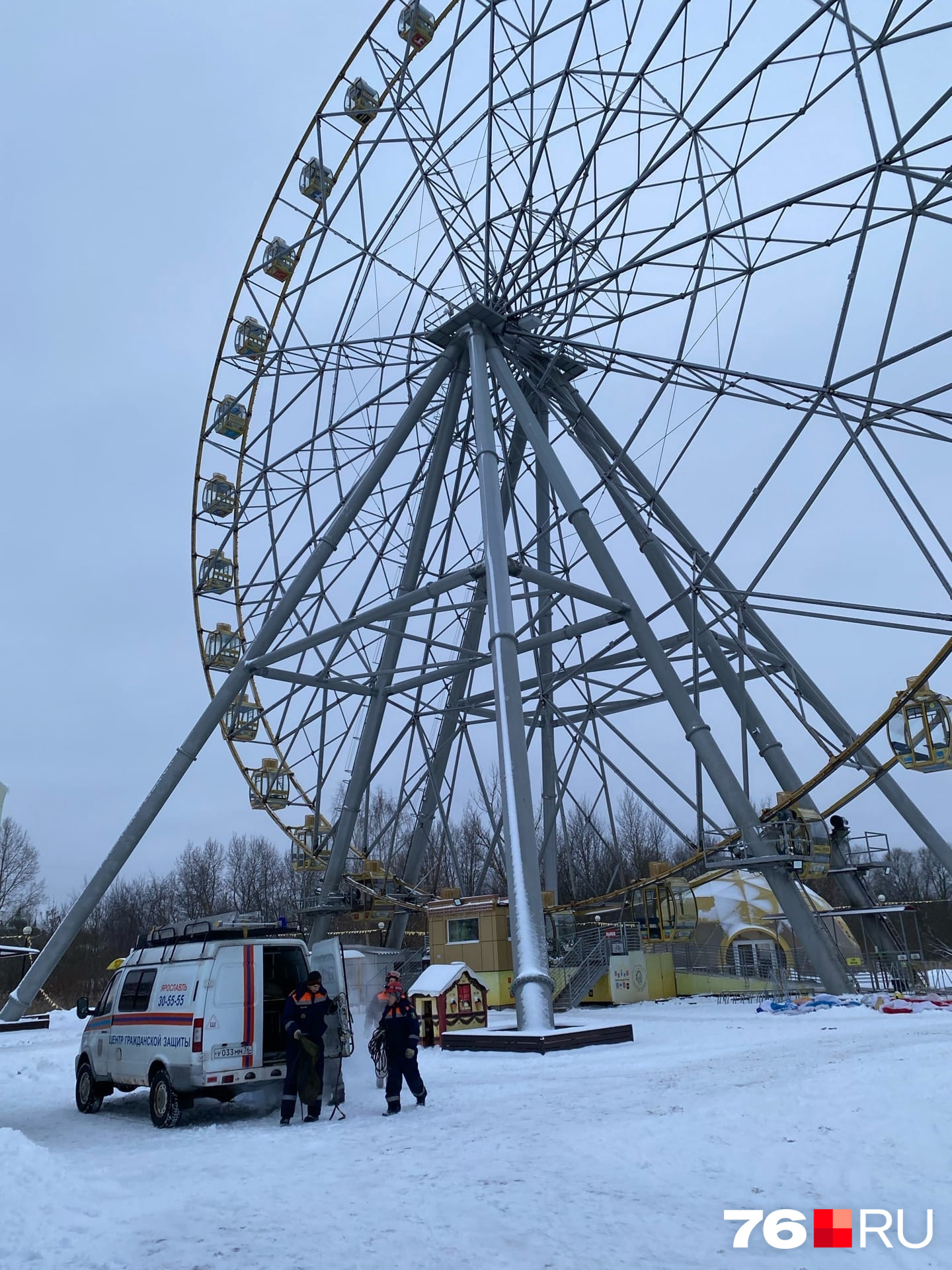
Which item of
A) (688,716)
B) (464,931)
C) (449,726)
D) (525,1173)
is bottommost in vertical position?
(525,1173)

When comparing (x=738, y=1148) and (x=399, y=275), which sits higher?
(x=399, y=275)

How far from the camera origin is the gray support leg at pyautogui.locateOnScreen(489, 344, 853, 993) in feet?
59.4

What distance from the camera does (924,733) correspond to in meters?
18.0

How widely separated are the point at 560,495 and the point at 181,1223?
57.6ft

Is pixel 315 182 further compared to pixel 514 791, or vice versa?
pixel 315 182

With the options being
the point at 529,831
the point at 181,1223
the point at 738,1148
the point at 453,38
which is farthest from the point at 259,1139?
the point at 453,38

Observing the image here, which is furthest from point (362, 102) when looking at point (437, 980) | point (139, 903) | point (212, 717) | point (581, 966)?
point (139, 903)

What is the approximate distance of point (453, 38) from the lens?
931 inches

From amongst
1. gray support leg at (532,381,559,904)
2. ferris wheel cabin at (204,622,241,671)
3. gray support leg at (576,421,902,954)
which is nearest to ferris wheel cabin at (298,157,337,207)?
gray support leg at (532,381,559,904)

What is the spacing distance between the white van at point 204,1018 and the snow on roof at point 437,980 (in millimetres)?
4903

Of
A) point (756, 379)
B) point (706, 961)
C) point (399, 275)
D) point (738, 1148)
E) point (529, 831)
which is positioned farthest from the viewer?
point (706, 961)

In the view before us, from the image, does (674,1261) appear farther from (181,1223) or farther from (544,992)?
(544,992)

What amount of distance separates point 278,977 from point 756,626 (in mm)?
16670

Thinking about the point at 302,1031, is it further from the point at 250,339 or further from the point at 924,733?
the point at 250,339
